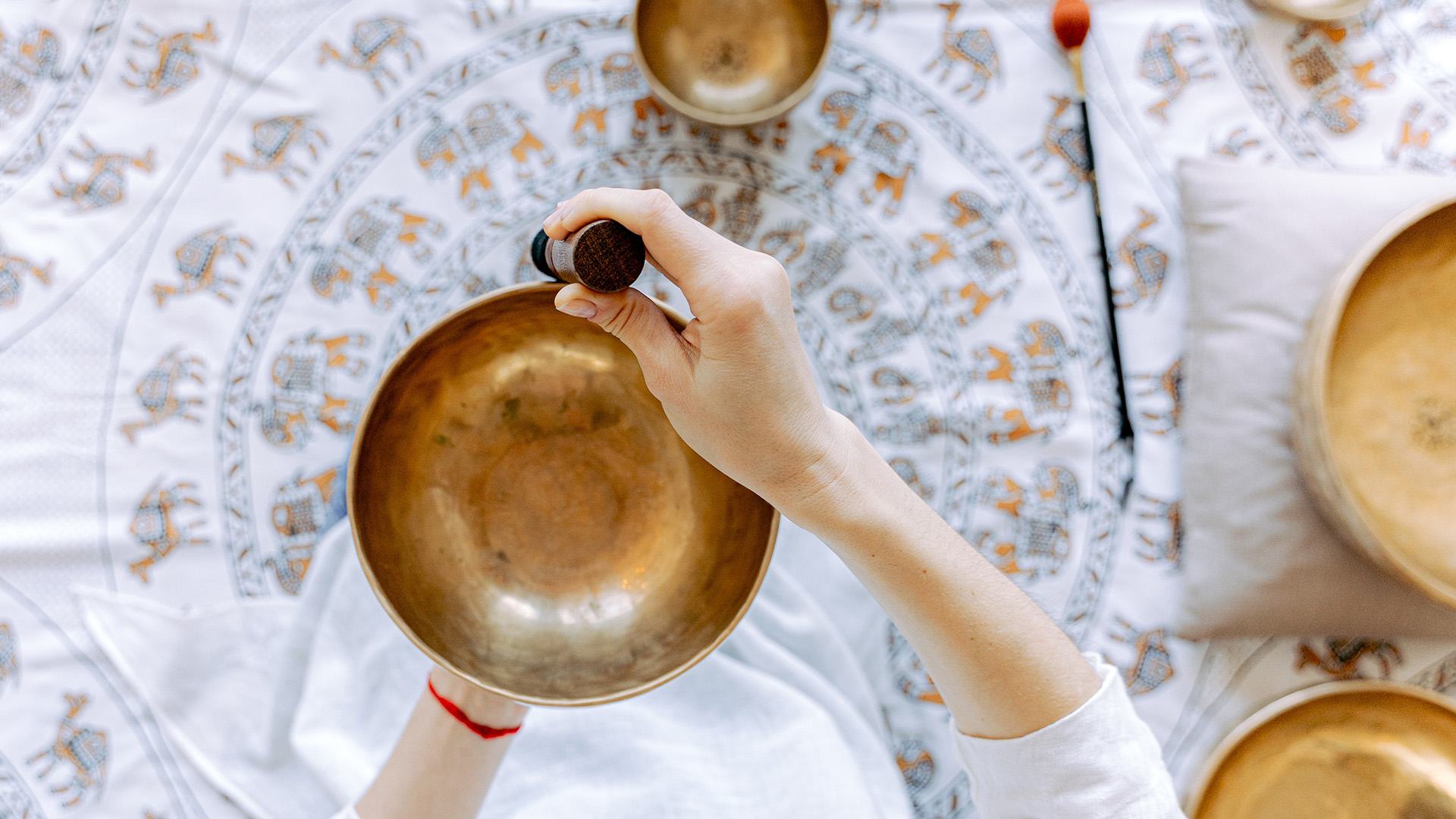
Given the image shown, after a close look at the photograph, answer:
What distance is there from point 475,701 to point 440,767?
2.5 inches

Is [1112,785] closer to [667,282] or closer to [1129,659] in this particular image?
[1129,659]

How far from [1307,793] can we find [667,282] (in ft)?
3.09

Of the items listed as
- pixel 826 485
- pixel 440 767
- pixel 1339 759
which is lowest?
pixel 1339 759

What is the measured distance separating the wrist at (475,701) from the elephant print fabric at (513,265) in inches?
12.2

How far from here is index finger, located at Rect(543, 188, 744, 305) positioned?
0.59 m

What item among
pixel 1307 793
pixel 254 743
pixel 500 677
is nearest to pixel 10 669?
pixel 254 743

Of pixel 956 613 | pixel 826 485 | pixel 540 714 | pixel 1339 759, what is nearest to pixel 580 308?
pixel 826 485

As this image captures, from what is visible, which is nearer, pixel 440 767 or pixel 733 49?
pixel 440 767

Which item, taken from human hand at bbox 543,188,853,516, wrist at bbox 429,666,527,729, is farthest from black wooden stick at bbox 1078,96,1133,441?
wrist at bbox 429,666,527,729

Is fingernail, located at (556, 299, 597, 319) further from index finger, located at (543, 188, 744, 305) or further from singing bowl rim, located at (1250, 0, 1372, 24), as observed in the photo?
singing bowl rim, located at (1250, 0, 1372, 24)

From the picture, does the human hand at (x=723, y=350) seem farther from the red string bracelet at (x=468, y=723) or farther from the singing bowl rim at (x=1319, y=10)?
the singing bowl rim at (x=1319, y=10)

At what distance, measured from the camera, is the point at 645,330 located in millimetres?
676

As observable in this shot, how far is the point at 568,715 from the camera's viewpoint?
35.9 inches

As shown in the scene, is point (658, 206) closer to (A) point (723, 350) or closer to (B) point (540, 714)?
(A) point (723, 350)
